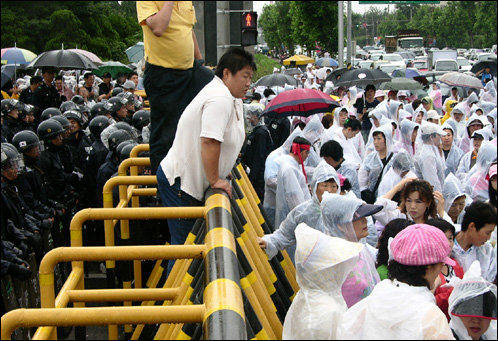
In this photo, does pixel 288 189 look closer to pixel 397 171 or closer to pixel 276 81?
pixel 397 171

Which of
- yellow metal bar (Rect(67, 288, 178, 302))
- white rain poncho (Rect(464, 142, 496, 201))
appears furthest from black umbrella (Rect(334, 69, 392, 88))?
yellow metal bar (Rect(67, 288, 178, 302))

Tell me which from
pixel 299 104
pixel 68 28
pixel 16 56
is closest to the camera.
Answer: pixel 299 104

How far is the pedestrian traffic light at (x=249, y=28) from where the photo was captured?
13.4m

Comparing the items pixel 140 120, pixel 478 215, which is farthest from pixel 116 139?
pixel 478 215

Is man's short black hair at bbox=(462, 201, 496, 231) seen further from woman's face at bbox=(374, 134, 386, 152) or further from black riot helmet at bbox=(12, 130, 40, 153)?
black riot helmet at bbox=(12, 130, 40, 153)

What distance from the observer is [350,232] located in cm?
440

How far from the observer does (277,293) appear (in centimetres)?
373

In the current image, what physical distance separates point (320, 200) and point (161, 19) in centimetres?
236

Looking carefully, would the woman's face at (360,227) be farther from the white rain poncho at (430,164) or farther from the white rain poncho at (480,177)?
the white rain poncho at (430,164)

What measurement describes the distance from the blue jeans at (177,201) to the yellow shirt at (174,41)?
0.87 meters

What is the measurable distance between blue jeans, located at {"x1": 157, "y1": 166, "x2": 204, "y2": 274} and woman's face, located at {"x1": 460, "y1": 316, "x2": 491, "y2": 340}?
1547 mm

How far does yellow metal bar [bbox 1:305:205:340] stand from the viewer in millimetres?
2010

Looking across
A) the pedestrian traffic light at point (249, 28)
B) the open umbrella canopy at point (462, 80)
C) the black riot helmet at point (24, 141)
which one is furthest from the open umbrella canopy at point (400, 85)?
the black riot helmet at point (24, 141)

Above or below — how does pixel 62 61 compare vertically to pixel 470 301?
above
